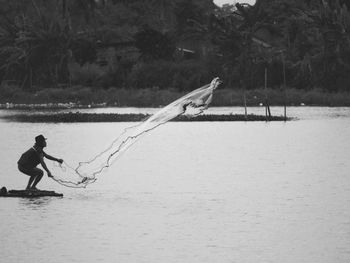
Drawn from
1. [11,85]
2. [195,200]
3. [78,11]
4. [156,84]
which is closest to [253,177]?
[195,200]

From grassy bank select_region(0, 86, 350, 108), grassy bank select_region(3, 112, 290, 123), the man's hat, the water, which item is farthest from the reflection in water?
grassy bank select_region(0, 86, 350, 108)

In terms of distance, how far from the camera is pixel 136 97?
8269cm

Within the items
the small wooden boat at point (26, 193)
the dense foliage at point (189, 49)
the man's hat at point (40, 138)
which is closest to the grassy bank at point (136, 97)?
the dense foliage at point (189, 49)

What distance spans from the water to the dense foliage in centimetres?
3602

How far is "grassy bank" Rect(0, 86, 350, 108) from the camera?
80062 millimetres

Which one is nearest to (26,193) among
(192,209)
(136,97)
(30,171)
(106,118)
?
(30,171)

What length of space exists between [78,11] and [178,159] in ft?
229

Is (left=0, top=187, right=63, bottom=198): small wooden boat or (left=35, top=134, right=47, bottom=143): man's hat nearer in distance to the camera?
(left=35, top=134, right=47, bottom=143): man's hat

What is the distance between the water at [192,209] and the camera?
62.0 feet

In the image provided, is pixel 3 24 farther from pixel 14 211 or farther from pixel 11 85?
pixel 14 211

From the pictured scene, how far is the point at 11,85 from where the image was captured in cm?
9206

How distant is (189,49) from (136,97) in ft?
48.8

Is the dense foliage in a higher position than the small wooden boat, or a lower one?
higher

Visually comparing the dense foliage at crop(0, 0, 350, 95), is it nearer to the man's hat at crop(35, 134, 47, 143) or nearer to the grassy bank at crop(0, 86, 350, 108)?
the grassy bank at crop(0, 86, 350, 108)
